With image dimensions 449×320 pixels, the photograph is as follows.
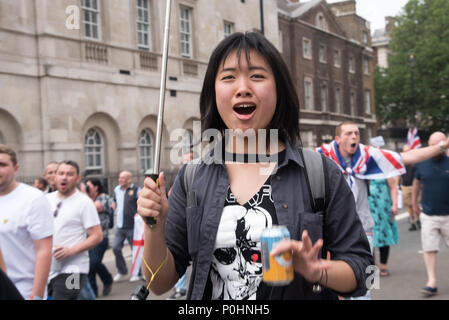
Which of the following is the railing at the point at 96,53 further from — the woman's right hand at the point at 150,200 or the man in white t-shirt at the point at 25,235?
the woman's right hand at the point at 150,200

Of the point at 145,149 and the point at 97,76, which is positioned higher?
the point at 97,76

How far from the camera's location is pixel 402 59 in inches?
375

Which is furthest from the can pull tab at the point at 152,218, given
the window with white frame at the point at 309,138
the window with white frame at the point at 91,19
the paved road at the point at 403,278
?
the window with white frame at the point at 309,138

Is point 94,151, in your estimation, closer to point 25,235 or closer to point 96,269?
point 96,269


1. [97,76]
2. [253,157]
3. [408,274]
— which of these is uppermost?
[97,76]

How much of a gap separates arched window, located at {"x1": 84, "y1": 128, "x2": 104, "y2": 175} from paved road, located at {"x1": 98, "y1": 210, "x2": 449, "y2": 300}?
6.36 metres

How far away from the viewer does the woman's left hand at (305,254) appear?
4.97 feet

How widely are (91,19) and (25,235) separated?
12.2 metres

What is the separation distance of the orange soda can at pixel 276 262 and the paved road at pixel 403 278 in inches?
201

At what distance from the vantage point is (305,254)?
158cm

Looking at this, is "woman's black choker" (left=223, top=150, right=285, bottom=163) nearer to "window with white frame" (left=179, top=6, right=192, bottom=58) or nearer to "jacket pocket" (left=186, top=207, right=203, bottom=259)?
"jacket pocket" (left=186, top=207, right=203, bottom=259)

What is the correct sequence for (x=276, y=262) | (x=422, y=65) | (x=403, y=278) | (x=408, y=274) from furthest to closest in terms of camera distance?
(x=422, y=65), (x=408, y=274), (x=403, y=278), (x=276, y=262)

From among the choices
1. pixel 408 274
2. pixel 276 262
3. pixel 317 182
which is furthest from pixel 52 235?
pixel 408 274

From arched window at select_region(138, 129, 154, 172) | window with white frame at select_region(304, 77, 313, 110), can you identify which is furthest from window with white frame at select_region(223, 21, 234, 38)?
window with white frame at select_region(304, 77, 313, 110)
